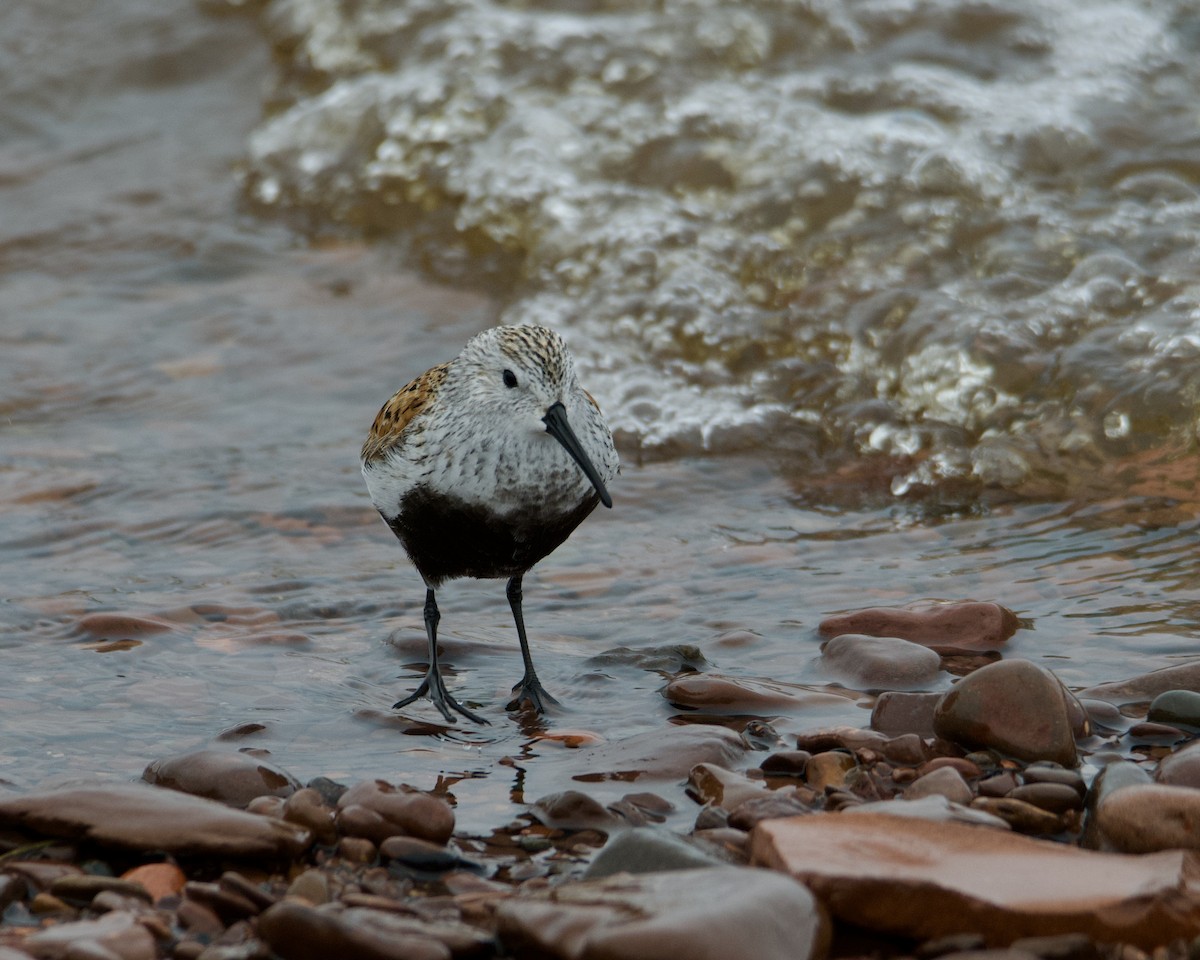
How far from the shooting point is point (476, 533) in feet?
16.2

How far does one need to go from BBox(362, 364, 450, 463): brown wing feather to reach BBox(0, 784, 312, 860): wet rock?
1856mm

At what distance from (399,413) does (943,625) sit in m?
2.10

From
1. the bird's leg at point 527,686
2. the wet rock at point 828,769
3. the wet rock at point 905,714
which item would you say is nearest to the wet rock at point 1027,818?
the wet rock at point 828,769

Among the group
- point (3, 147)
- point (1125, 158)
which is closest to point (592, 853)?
point (1125, 158)

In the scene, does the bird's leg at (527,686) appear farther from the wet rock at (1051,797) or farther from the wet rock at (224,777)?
the wet rock at (1051,797)

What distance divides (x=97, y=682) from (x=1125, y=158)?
7.22 m

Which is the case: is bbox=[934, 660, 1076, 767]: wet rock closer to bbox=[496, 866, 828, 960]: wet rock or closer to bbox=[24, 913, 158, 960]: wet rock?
bbox=[496, 866, 828, 960]: wet rock

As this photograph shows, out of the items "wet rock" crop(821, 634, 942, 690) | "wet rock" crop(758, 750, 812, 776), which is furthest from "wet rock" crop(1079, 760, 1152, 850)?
"wet rock" crop(821, 634, 942, 690)

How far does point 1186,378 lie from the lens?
7.30 metres

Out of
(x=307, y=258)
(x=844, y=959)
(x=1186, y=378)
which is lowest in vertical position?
(x=844, y=959)

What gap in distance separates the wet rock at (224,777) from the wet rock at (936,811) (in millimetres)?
1541

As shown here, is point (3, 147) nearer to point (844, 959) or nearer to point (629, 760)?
point (629, 760)

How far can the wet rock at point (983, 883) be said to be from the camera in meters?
2.97

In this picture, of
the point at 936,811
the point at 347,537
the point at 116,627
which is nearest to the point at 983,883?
the point at 936,811
